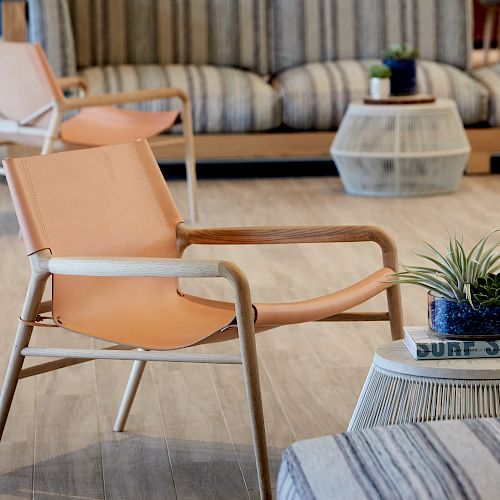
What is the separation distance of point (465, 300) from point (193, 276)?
17.8 inches

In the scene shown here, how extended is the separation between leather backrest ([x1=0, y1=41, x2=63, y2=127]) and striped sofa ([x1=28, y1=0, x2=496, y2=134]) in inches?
45.2

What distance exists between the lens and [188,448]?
7.68ft

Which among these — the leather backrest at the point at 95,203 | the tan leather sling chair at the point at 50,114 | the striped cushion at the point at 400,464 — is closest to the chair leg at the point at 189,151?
the tan leather sling chair at the point at 50,114

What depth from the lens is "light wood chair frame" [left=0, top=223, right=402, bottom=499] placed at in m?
1.92

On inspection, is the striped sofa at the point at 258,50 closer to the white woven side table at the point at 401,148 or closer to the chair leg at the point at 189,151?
the white woven side table at the point at 401,148

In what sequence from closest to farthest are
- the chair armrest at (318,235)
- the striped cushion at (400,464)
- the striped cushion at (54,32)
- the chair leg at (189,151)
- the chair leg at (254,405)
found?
the striped cushion at (400,464) → the chair leg at (254,405) → the chair armrest at (318,235) → the chair leg at (189,151) → the striped cushion at (54,32)

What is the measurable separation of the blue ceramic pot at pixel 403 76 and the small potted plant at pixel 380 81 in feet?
0.08

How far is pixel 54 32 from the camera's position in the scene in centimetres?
555

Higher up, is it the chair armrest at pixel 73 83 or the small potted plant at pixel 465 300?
the small potted plant at pixel 465 300

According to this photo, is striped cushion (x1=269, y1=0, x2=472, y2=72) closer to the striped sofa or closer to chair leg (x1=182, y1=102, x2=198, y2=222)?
the striped sofa

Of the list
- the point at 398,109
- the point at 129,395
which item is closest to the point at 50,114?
the point at 398,109

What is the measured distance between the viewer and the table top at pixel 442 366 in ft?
5.80

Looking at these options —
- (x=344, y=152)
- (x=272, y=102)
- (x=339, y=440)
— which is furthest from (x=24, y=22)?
(x=339, y=440)

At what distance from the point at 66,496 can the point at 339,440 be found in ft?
2.63
